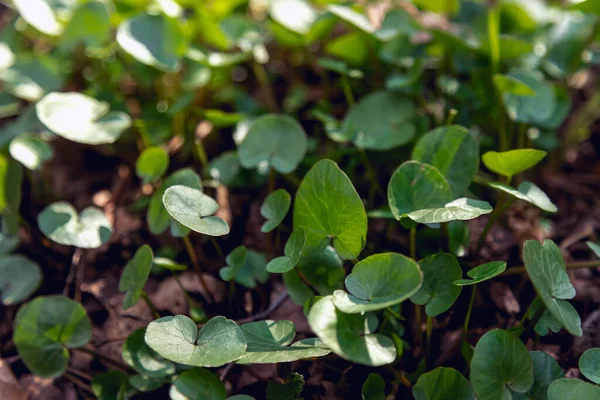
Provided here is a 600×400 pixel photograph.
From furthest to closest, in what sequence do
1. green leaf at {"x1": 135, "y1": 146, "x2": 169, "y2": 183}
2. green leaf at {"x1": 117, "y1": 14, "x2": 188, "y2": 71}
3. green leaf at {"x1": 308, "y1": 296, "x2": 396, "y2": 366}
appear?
green leaf at {"x1": 117, "y1": 14, "x2": 188, "y2": 71}
green leaf at {"x1": 135, "y1": 146, "x2": 169, "y2": 183}
green leaf at {"x1": 308, "y1": 296, "x2": 396, "y2": 366}

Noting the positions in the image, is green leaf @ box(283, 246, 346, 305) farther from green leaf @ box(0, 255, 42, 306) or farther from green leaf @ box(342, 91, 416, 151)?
green leaf @ box(0, 255, 42, 306)

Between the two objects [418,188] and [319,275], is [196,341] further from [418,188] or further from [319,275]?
[418,188]

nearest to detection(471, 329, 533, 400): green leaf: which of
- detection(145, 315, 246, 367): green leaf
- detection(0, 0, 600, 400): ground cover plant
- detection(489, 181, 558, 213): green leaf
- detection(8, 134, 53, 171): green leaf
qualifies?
detection(0, 0, 600, 400): ground cover plant

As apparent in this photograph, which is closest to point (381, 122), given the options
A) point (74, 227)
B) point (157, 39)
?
point (157, 39)

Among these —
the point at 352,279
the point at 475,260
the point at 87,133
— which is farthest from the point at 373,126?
the point at 87,133

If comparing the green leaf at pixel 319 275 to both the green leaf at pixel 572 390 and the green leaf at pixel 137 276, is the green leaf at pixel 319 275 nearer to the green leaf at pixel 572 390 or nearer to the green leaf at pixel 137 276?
the green leaf at pixel 137 276

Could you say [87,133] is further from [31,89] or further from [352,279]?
[352,279]

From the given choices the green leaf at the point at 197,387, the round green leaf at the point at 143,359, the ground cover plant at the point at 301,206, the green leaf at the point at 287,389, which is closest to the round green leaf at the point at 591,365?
the ground cover plant at the point at 301,206
